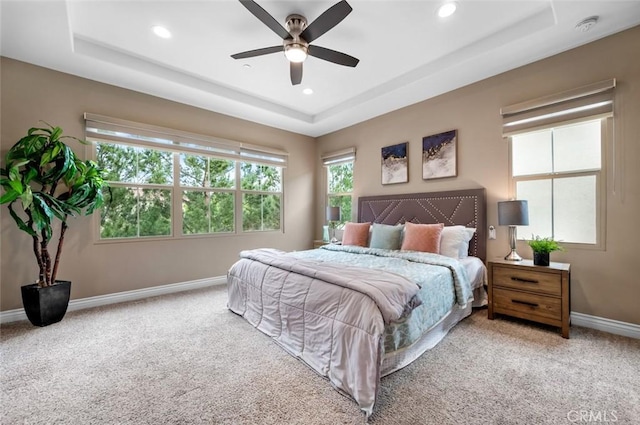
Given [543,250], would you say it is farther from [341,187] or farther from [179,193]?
[179,193]

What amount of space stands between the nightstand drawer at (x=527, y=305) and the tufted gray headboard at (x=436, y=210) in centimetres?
63

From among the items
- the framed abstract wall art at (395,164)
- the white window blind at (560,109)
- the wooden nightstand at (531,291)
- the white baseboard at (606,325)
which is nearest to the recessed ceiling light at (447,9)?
the white window blind at (560,109)

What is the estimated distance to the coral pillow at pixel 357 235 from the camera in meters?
4.01

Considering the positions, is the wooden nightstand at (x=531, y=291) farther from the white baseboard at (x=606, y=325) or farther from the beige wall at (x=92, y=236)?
the beige wall at (x=92, y=236)

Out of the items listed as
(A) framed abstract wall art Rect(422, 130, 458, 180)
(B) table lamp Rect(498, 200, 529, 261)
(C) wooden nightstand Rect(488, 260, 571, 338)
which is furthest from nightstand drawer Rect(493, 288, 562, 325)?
(A) framed abstract wall art Rect(422, 130, 458, 180)

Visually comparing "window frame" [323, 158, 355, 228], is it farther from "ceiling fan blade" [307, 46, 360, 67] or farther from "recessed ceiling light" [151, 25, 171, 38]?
"recessed ceiling light" [151, 25, 171, 38]

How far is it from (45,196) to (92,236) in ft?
2.65

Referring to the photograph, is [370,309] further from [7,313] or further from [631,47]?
[7,313]

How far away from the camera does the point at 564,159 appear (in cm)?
294

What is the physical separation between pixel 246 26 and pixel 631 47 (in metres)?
3.70

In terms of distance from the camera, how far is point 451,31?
9.04 feet

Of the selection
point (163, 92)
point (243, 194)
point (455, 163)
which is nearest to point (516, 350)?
point (455, 163)

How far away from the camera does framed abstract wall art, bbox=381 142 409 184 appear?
4.29m

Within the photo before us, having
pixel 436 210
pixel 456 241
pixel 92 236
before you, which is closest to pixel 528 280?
pixel 456 241
